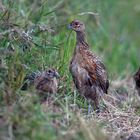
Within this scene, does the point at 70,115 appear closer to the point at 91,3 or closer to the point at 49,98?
the point at 49,98

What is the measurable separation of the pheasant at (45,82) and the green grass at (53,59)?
11cm

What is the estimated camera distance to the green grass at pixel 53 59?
641 cm

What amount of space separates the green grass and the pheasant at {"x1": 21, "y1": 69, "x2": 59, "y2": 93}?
11cm

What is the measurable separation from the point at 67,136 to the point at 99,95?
200 centimetres

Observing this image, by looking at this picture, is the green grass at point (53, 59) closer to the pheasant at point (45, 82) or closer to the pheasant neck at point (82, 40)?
the pheasant at point (45, 82)

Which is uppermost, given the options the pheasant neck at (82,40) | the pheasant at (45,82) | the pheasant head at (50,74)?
the pheasant neck at (82,40)

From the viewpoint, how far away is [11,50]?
7875mm

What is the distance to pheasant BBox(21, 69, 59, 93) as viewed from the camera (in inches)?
292

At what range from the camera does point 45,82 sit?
7.47 meters

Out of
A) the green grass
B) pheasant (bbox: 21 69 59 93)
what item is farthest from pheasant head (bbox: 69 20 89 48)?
pheasant (bbox: 21 69 59 93)

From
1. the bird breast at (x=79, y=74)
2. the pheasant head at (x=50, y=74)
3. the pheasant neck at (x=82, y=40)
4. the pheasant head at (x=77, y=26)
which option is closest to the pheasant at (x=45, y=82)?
the pheasant head at (x=50, y=74)

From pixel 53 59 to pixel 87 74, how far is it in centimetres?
94

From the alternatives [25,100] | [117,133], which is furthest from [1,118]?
[117,133]

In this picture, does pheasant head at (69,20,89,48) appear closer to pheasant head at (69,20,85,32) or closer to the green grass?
pheasant head at (69,20,85,32)
